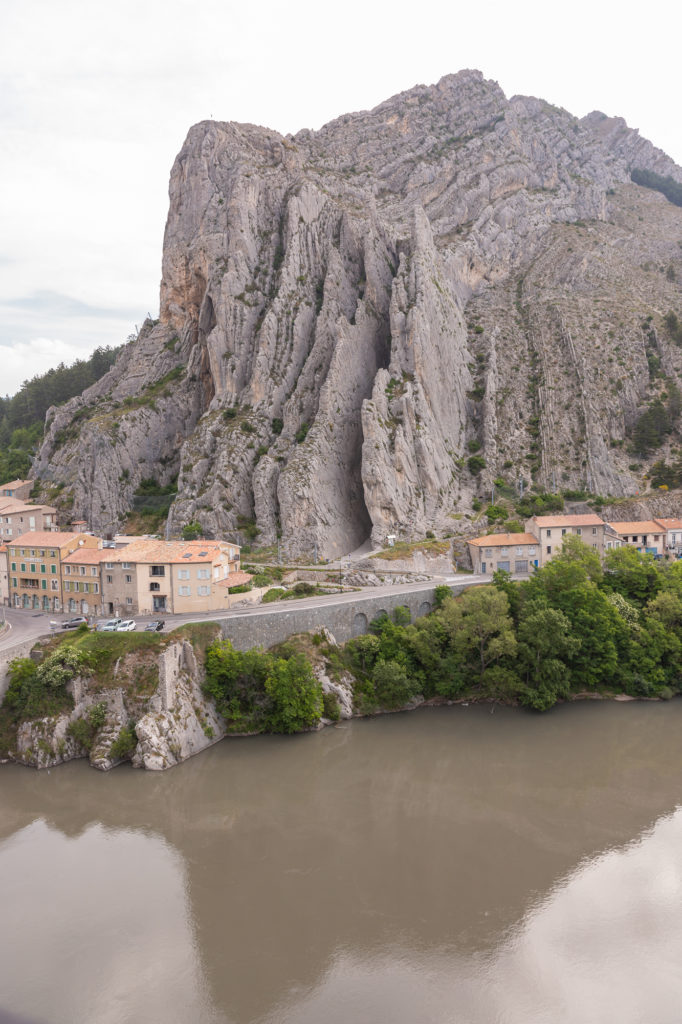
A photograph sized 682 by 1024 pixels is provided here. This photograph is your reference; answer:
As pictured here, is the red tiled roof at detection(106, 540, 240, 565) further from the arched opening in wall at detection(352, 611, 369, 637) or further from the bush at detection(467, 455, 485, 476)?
the bush at detection(467, 455, 485, 476)

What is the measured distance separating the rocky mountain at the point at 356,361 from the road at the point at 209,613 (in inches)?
460

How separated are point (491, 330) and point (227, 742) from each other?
66293 mm

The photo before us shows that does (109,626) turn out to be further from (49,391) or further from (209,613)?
(49,391)

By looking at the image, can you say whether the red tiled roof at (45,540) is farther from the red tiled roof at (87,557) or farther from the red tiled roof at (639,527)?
the red tiled roof at (639,527)

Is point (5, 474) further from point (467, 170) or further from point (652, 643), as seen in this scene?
point (467, 170)

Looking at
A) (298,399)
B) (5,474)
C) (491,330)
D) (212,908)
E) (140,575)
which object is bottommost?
(212,908)

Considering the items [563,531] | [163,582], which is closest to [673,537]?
[563,531]

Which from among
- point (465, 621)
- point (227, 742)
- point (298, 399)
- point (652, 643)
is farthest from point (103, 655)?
point (298, 399)

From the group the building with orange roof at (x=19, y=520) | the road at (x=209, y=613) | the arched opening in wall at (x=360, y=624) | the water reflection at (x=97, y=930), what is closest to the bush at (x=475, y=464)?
the road at (x=209, y=613)

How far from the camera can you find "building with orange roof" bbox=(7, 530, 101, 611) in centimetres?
4441

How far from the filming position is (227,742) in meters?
33.4

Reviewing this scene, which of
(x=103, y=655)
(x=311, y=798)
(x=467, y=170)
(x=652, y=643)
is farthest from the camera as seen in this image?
(x=467, y=170)

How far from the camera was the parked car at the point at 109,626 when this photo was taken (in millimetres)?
35312

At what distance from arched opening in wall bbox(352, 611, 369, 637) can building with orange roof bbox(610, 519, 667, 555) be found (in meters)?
27.5
